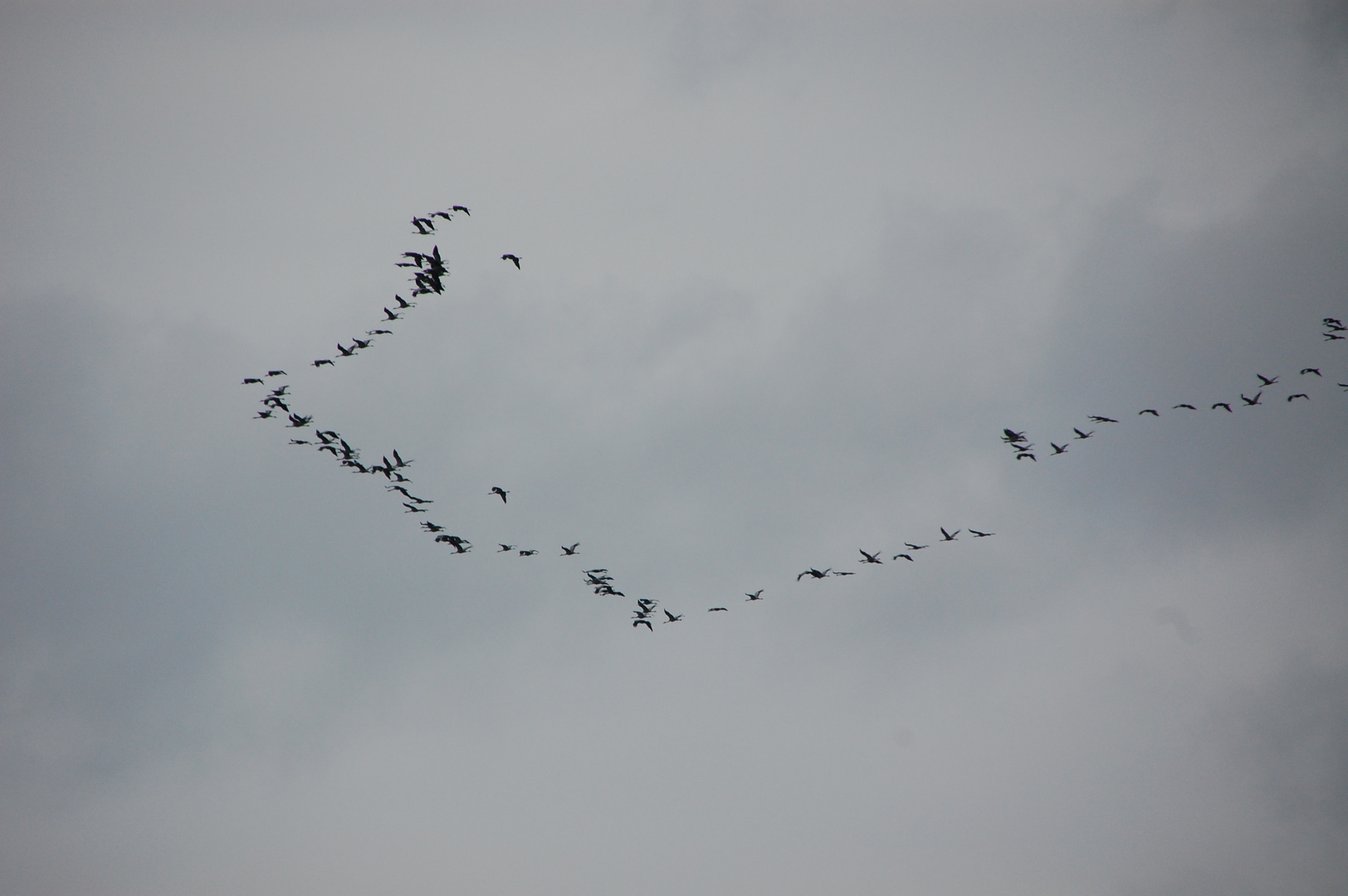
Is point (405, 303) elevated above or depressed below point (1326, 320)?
below

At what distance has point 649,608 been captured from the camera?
9356 cm

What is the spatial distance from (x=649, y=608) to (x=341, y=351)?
3351cm

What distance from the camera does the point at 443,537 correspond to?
298 feet

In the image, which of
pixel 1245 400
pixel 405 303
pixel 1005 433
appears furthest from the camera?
pixel 1245 400

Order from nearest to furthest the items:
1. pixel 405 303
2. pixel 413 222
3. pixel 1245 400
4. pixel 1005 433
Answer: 1. pixel 413 222
2. pixel 405 303
3. pixel 1005 433
4. pixel 1245 400

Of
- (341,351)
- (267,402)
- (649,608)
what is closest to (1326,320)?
(649,608)

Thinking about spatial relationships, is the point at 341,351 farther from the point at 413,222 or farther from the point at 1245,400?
the point at 1245,400

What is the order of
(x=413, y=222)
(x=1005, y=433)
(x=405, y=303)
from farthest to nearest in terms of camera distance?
(x=1005, y=433) → (x=405, y=303) → (x=413, y=222)

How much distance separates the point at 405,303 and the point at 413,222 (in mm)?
9560

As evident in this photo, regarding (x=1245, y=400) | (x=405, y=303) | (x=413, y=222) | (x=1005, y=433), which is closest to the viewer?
(x=413, y=222)

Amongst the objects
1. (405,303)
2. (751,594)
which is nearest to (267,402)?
(405,303)

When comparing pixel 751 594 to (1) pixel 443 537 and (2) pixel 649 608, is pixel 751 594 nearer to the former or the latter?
(2) pixel 649 608

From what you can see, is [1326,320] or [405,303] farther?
[1326,320]

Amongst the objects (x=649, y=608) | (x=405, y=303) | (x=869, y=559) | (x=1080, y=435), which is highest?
(x=1080, y=435)
